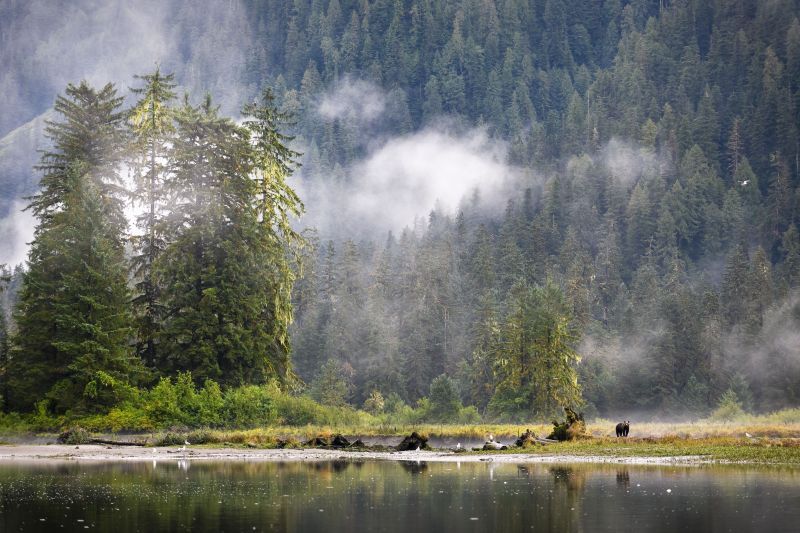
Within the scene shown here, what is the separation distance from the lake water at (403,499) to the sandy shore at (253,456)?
371 cm

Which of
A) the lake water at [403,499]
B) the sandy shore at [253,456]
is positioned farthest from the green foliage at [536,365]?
the lake water at [403,499]

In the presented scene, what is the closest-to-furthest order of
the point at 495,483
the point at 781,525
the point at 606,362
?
the point at 781,525
the point at 495,483
the point at 606,362

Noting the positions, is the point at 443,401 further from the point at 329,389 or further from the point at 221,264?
the point at 329,389

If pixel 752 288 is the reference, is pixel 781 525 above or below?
below

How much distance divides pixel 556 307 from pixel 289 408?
1401 inches

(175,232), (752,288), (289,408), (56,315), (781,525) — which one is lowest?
(781,525)

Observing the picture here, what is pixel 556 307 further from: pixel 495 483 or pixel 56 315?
pixel 495 483

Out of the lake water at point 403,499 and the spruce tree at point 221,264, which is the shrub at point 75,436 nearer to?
the spruce tree at point 221,264

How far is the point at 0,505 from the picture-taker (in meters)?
24.8

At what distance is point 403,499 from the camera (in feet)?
84.5

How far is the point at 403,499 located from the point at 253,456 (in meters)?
17.6

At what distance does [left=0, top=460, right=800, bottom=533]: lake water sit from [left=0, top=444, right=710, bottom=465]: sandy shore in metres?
3.71

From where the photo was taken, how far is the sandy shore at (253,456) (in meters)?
39.7

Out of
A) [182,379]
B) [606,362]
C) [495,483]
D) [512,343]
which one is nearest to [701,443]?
[495,483]
